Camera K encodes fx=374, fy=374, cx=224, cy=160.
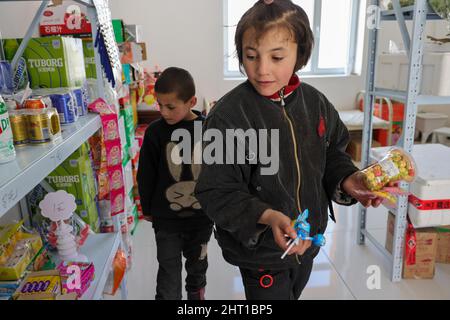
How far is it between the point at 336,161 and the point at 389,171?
16 cm

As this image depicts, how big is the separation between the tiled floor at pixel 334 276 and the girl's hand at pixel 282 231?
1.16m

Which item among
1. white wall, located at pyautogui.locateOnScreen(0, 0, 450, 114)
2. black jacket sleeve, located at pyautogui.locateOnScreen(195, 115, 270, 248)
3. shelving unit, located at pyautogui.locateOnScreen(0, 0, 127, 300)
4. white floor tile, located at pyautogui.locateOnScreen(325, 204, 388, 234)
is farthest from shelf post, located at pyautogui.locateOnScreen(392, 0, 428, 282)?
white wall, located at pyautogui.locateOnScreen(0, 0, 450, 114)

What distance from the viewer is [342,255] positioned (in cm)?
227

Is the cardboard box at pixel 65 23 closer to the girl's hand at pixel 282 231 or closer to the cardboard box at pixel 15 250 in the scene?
the cardboard box at pixel 15 250

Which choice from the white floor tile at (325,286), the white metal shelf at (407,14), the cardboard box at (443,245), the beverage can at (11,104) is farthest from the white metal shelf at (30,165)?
the cardboard box at (443,245)

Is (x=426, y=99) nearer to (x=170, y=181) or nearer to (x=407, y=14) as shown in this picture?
(x=407, y=14)

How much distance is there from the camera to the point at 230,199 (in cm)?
90

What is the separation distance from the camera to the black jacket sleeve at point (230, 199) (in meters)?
0.87

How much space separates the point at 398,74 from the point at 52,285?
1.85 m

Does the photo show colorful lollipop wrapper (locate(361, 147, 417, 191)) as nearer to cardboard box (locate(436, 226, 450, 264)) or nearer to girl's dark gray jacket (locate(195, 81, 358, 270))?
girl's dark gray jacket (locate(195, 81, 358, 270))

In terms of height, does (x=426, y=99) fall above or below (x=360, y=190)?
above

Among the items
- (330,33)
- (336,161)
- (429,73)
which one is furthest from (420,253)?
(330,33)

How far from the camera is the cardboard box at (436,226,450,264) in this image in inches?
83.4
